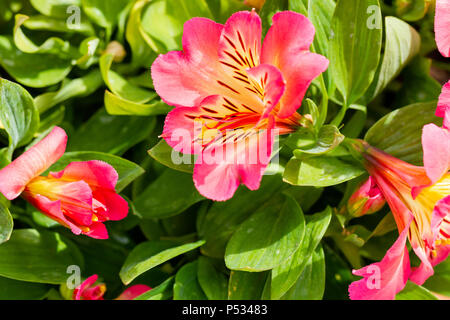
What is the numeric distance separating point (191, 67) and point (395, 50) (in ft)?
0.87

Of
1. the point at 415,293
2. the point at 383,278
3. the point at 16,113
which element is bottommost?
the point at 415,293

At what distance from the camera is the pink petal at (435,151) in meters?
0.48

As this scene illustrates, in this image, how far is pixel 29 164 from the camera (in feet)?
1.90

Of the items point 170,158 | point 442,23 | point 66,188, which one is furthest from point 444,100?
point 66,188

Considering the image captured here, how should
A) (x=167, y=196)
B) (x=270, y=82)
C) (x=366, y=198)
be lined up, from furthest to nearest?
1. (x=167, y=196)
2. (x=366, y=198)
3. (x=270, y=82)

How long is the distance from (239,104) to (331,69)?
16cm

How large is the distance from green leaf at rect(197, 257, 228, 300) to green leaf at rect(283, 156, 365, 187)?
185 millimetres

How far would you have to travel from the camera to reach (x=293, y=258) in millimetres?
622

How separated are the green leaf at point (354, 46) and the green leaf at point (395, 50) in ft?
0.09

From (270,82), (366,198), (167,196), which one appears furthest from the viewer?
(167,196)

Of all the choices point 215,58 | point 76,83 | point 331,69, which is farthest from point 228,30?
point 76,83

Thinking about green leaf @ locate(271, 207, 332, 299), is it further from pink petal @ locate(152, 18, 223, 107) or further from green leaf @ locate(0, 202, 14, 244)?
green leaf @ locate(0, 202, 14, 244)

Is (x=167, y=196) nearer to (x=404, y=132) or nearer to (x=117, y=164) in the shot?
(x=117, y=164)

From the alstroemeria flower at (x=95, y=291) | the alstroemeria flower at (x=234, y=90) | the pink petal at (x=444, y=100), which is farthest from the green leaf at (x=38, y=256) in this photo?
the pink petal at (x=444, y=100)
